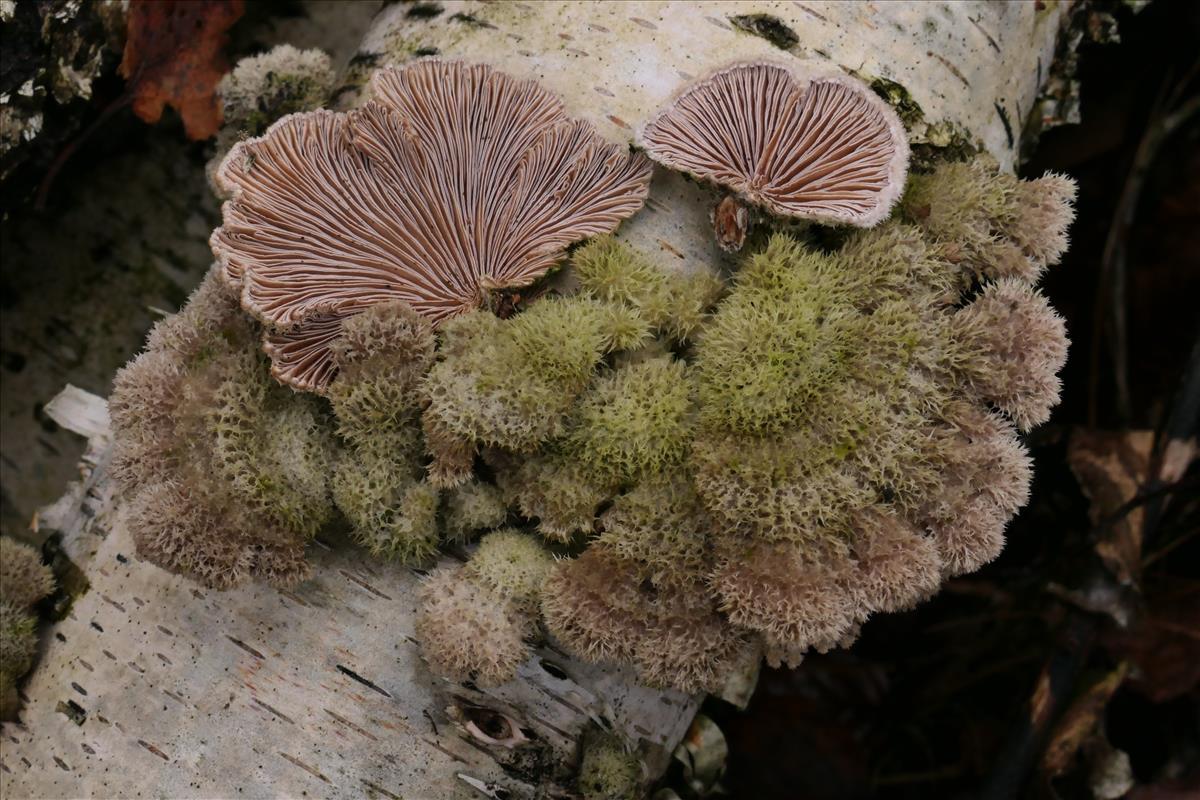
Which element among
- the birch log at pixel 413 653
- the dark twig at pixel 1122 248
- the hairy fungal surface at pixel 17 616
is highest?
the dark twig at pixel 1122 248

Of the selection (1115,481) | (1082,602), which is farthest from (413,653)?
(1115,481)

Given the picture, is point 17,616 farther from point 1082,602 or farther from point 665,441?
point 1082,602

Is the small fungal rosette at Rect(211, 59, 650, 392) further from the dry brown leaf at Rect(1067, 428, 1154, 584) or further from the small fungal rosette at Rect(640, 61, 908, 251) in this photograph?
the dry brown leaf at Rect(1067, 428, 1154, 584)

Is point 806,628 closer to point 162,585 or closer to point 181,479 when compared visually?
point 181,479

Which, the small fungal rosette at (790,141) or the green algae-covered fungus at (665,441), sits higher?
the small fungal rosette at (790,141)

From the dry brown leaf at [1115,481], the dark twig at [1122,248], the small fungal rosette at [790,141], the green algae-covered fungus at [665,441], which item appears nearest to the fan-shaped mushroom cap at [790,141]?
the small fungal rosette at [790,141]

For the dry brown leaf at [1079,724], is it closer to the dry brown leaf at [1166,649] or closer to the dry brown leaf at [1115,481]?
the dry brown leaf at [1166,649]

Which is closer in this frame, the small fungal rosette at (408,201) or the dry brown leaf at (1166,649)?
the small fungal rosette at (408,201)
